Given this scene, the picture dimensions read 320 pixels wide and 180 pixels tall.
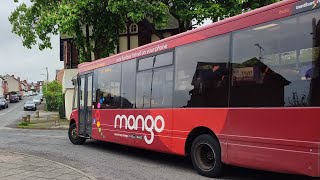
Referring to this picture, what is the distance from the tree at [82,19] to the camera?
69.2ft

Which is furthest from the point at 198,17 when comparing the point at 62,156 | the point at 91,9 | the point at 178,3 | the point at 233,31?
the point at 233,31

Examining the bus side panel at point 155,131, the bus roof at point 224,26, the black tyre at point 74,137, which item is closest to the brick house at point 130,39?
the black tyre at point 74,137

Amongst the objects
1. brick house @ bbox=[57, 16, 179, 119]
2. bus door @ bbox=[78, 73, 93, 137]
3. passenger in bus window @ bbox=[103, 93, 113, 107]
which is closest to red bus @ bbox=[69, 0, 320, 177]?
passenger in bus window @ bbox=[103, 93, 113, 107]

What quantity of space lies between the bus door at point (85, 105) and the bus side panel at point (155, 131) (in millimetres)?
3541

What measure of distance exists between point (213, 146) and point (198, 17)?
12586 millimetres

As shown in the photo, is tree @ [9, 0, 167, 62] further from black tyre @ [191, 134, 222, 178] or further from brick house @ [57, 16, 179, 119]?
black tyre @ [191, 134, 222, 178]

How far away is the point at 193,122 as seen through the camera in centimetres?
930

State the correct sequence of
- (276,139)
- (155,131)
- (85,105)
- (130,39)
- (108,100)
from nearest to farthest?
(276,139)
(155,131)
(108,100)
(85,105)
(130,39)

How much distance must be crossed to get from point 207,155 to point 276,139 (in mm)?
2059

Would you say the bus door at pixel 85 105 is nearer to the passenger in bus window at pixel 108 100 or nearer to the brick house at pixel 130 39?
the passenger in bus window at pixel 108 100

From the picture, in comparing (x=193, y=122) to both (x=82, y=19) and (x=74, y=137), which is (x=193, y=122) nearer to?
(x=74, y=137)

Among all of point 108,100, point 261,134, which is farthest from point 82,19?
point 261,134

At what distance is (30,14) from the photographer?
2856cm

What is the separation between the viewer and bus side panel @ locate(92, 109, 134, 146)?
1205 cm
